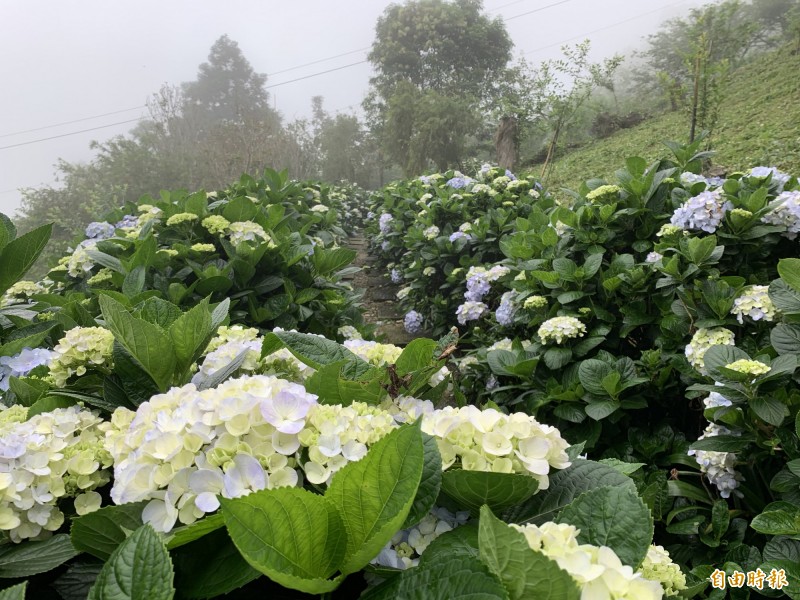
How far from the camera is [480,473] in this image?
57 cm

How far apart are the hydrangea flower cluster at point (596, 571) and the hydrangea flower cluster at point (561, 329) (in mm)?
1810

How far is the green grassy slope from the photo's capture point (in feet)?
26.3

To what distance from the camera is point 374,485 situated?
506 millimetres

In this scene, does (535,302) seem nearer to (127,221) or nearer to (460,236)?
(460,236)

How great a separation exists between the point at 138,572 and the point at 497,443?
0.40m

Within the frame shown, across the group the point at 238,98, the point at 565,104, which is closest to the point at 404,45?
the point at 565,104

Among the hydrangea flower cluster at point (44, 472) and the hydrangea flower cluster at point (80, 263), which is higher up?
the hydrangea flower cluster at point (44, 472)

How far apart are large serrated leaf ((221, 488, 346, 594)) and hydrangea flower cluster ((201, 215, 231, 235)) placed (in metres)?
2.17

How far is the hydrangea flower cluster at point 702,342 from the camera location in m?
1.77

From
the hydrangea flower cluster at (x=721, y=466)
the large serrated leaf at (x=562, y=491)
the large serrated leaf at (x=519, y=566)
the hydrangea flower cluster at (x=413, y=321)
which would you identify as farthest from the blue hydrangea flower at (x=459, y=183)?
the large serrated leaf at (x=519, y=566)

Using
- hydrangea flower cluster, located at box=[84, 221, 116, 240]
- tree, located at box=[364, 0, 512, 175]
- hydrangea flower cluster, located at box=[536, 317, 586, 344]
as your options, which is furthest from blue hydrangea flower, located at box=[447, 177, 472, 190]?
tree, located at box=[364, 0, 512, 175]

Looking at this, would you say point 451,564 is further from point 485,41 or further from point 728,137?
point 485,41

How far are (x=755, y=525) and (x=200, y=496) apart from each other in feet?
4.66

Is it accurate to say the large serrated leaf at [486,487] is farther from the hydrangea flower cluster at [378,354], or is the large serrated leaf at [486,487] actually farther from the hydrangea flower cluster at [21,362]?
the hydrangea flower cluster at [21,362]
